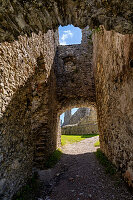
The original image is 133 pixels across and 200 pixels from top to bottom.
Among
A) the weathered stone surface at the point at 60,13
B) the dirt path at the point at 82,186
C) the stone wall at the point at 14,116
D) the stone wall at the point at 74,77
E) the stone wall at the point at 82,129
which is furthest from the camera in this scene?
the stone wall at the point at 82,129

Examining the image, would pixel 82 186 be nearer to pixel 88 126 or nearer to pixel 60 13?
pixel 60 13

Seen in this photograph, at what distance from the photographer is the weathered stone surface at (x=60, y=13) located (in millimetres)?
1329

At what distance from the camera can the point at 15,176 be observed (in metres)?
2.43

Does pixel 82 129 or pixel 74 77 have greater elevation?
pixel 74 77

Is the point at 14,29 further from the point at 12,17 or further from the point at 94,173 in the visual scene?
the point at 94,173

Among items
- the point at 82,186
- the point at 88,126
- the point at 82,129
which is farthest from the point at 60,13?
the point at 82,129

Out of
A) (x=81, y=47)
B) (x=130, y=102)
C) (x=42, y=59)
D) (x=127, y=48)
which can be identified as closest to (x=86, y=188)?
(x=130, y=102)

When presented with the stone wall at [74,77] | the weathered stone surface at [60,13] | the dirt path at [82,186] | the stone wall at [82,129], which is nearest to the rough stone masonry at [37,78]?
the weathered stone surface at [60,13]

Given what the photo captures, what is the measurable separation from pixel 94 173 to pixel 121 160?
46.1 inches

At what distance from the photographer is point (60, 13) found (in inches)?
59.5

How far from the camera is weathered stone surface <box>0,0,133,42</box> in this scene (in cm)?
133

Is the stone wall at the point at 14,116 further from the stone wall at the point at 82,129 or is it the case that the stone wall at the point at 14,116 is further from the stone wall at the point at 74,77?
the stone wall at the point at 82,129

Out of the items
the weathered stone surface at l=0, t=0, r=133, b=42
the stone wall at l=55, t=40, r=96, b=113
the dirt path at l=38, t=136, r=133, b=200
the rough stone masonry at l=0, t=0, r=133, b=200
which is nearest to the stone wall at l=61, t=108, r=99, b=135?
the stone wall at l=55, t=40, r=96, b=113

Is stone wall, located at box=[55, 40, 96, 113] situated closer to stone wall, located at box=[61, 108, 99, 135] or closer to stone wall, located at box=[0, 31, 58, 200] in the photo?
stone wall, located at box=[0, 31, 58, 200]
